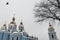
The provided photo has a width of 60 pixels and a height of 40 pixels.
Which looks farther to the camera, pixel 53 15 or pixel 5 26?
pixel 5 26

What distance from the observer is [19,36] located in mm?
8859

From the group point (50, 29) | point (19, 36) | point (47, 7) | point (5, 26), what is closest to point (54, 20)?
point (47, 7)

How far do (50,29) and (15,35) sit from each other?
2.33 meters

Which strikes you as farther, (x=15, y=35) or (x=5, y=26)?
(x=5, y=26)

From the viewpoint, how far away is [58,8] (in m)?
7.77

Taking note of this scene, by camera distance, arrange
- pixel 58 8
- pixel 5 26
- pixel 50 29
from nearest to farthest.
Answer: pixel 58 8 → pixel 50 29 → pixel 5 26

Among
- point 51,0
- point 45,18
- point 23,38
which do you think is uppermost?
point 51,0

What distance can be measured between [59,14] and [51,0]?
3.17ft

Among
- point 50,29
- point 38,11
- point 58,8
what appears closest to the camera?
point 58,8

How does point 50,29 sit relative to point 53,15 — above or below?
below

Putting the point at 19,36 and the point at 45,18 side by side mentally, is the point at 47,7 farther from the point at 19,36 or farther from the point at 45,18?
the point at 19,36

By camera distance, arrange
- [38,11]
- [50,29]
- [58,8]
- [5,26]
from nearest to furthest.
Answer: [58,8]
[38,11]
[50,29]
[5,26]

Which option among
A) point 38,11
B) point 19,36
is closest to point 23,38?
point 19,36

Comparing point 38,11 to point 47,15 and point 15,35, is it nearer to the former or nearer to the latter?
point 47,15
